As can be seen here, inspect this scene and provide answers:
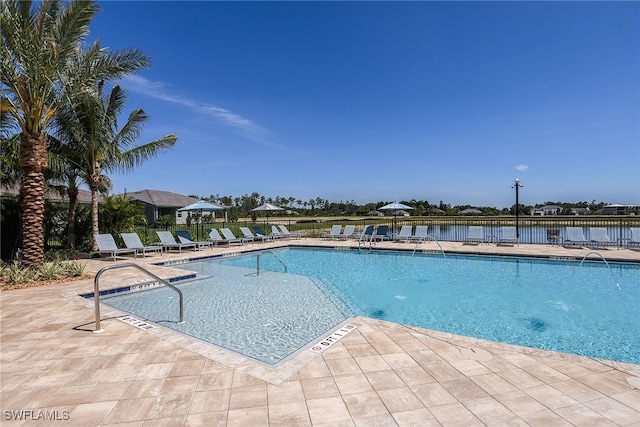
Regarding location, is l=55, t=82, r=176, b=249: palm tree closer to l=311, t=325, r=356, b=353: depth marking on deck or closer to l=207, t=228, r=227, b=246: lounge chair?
l=207, t=228, r=227, b=246: lounge chair

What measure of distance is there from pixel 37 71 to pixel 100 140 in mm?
4416

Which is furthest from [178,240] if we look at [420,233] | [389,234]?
[420,233]

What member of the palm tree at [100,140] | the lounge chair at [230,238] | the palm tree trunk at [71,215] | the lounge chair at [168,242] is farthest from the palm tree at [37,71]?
the lounge chair at [230,238]

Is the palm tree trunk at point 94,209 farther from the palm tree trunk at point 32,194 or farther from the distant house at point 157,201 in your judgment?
the distant house at point 157,201

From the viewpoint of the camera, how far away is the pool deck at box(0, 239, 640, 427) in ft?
8.17

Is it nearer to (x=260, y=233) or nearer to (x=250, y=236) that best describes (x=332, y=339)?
(x=250, y=236)

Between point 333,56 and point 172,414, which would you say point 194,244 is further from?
point 172,414

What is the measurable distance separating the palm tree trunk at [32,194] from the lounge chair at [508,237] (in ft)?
53.0

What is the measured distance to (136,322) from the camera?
4.90 m

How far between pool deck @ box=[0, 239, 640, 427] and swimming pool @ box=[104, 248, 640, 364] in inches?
38.7

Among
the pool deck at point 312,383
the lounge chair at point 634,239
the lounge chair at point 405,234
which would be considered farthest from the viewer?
the lounge chair at point 405,234

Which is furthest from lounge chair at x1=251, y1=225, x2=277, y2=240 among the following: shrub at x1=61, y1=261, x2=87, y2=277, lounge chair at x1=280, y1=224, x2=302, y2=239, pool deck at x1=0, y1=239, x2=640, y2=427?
pool deck at x1=0, y1=239, x2=640, y2=427

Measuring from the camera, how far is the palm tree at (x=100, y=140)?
1084cm

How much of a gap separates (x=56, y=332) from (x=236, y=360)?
2696mm
